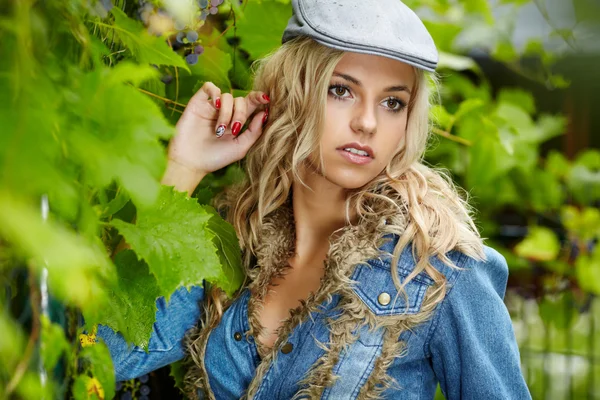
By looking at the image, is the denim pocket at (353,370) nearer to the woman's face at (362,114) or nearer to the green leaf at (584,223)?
the woman's face at (362,114)

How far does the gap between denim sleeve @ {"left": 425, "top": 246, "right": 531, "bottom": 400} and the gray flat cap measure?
45 centimetres

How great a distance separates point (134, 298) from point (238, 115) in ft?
1.66

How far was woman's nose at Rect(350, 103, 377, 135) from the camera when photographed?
147 centimetres

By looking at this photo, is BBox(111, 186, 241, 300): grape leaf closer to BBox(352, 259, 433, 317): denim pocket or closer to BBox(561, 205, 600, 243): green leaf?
BBox(352, 259, 433, 317): denim pocket

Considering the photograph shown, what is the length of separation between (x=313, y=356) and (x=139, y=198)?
0.96m

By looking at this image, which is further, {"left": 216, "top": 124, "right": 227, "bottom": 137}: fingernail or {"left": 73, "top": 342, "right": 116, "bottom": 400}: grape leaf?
{"left": 216, "top": 124, "right": 227, "bottom": 137}: fingernail

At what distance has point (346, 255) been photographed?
1512 millimetres

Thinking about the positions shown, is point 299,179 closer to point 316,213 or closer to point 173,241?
point 316,213

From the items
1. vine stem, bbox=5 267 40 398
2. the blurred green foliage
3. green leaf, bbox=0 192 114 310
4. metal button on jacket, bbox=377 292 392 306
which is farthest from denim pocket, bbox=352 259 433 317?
green leaf, bbox=0 192 114 310

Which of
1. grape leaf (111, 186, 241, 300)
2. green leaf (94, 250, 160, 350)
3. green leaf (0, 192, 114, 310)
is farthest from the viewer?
green leaf (94, 250, 160, 350)

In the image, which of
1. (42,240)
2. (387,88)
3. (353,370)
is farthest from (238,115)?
(42,240)

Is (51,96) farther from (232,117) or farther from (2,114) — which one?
(232,117)

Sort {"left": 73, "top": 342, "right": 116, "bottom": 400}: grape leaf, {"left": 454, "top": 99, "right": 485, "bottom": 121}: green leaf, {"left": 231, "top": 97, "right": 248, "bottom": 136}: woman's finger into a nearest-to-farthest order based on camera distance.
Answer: {"left": 73, "top": 342, "right": 116, "bottom": 400}: grape leaf → {"left": 231, "top": 97, "right": 248, "bottom": 136}: woman's finger → {"left": 454, "top": 99, "right": 485, "bottom": 121}: green leaf

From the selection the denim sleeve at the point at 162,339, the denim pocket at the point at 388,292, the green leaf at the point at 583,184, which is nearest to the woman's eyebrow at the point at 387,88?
the denim pocket at the point at 388,292
